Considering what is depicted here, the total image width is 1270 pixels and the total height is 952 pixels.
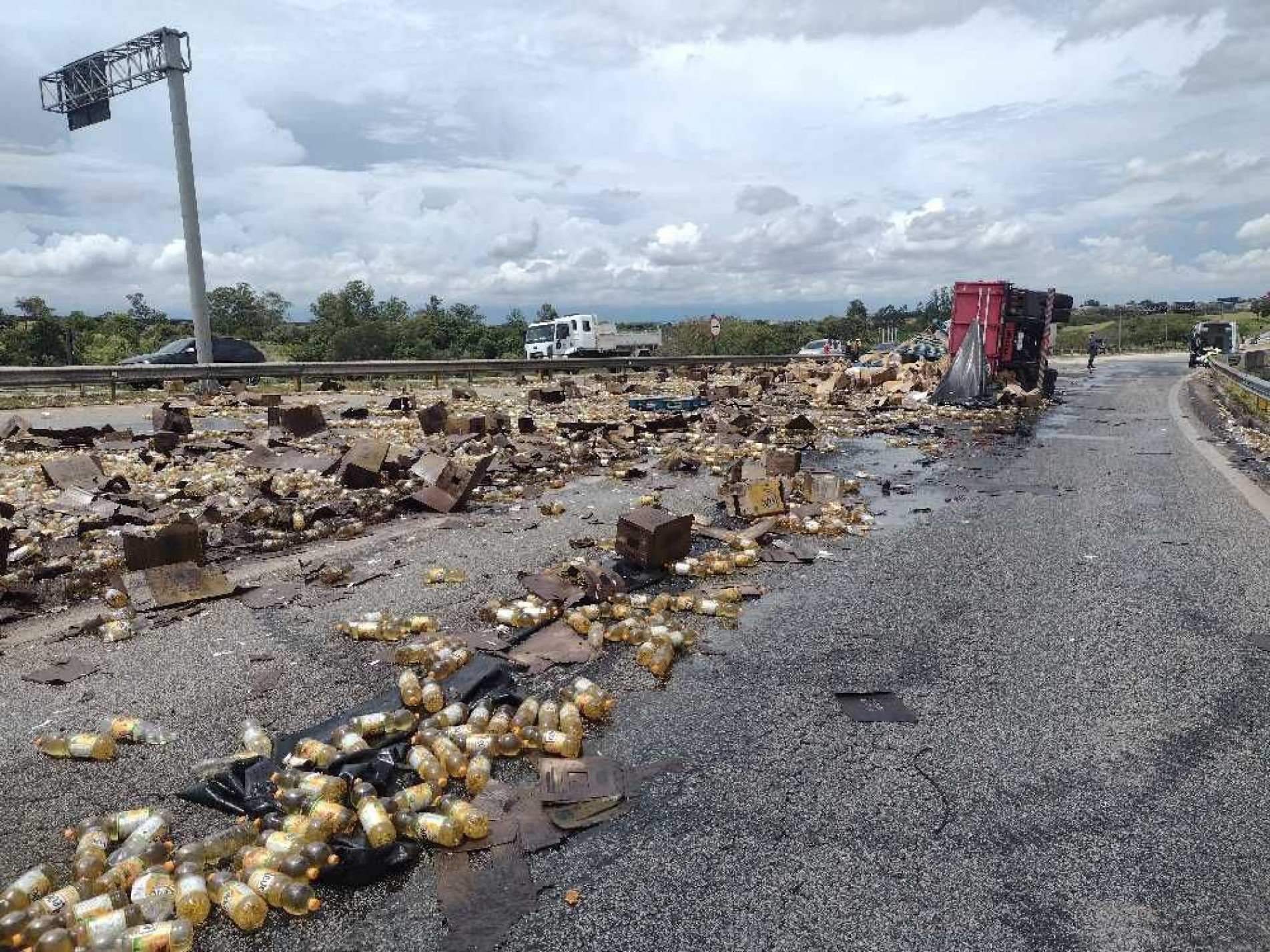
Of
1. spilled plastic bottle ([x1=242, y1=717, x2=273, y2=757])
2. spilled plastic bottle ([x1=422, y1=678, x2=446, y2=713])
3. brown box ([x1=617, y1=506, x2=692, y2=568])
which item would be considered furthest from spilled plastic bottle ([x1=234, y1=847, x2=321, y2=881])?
brown box ([x1=617, y1=506, x2=692, y2=568])

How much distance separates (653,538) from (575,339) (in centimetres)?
3006

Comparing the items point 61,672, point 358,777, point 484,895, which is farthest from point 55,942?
point 61,672

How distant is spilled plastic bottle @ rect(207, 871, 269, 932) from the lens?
7.45 ft

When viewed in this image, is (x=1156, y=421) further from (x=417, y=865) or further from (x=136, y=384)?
(x=136, y=384)

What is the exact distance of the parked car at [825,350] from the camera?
1485 inches

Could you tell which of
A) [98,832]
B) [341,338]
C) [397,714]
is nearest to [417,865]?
[397,714]

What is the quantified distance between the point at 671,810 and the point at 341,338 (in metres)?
60.4

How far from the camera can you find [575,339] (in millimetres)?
34625

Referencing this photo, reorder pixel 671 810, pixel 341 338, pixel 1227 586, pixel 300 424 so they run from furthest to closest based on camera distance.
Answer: pixel 341 338 < pixel 300 424 < pixel 1227 586 < pixel 671 810

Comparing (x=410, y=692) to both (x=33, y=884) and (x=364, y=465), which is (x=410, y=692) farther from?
(x=364, y=465)

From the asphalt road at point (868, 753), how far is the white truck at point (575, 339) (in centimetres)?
2919

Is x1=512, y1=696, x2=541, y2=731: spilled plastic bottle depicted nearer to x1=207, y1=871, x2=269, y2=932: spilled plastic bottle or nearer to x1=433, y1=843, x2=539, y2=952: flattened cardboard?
x1=433, y1=843, x2=539, y2=952: flattened cardboard

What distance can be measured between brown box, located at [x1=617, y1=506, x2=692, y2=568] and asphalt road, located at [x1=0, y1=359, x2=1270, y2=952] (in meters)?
0.66

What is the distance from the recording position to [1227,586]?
17.0 ft
